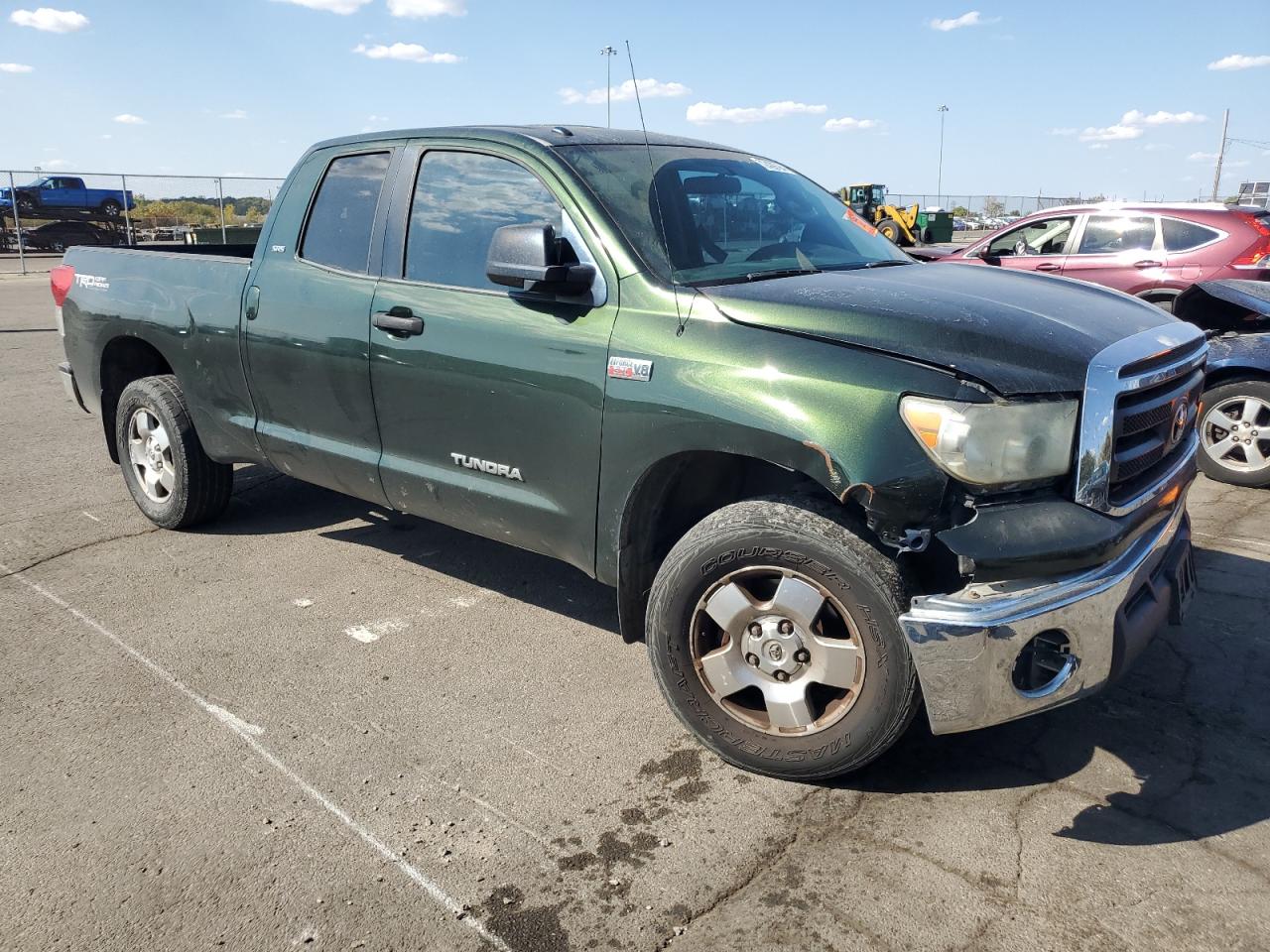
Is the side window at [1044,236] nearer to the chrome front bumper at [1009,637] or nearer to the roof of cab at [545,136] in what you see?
the roof of cab at [545,136]

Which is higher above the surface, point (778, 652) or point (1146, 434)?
point (1146, 434)

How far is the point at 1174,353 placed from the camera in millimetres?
3113

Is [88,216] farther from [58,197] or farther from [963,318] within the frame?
[963,318]

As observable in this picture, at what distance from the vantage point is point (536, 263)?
10.9 feet

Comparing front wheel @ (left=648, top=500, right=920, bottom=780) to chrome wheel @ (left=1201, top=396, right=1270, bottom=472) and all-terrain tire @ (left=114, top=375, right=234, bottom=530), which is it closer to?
all-terrain tire @ (left=114, top=375, right=234, bottom=530)

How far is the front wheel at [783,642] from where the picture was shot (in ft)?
9.14

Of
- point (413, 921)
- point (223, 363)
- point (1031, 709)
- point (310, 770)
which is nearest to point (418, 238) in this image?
point (223, 363)

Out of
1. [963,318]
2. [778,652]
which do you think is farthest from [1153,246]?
[778,652]

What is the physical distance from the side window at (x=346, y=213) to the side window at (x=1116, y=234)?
24.4 ft

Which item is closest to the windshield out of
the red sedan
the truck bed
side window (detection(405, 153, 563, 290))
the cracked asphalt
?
side window (detection(405, 153, 563, 290))

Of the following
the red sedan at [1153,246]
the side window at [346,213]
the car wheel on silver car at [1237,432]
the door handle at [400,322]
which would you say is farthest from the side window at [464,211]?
the red sedan at [1153,246]

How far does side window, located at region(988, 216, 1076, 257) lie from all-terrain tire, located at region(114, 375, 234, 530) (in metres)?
7.93

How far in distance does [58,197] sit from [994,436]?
1309 inches

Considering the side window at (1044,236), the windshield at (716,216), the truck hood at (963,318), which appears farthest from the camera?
the side window at (1044,236)
